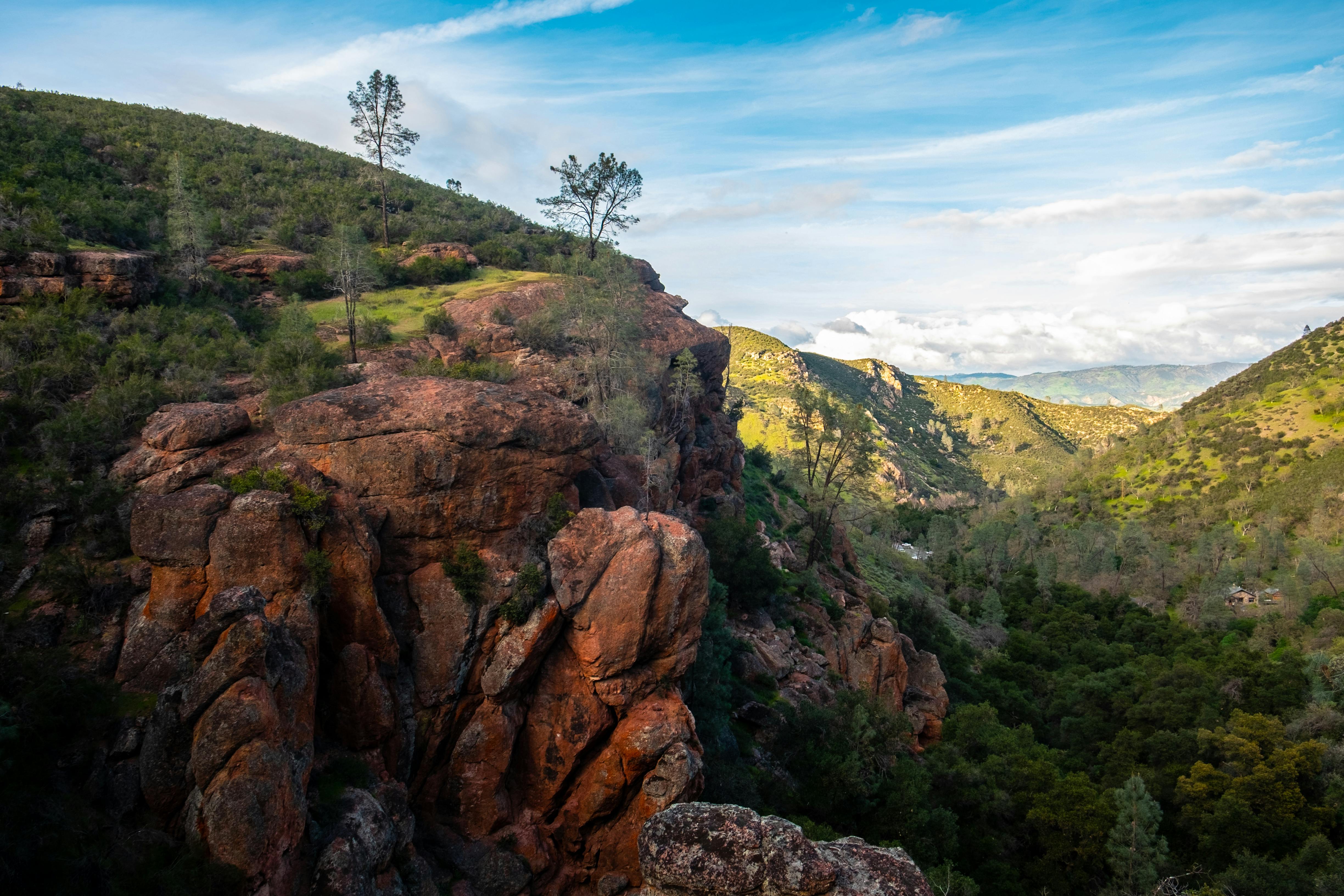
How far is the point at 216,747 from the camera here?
11273 mm

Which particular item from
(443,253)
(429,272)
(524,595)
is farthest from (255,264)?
(524,595)

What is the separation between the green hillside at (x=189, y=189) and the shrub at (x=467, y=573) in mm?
21166

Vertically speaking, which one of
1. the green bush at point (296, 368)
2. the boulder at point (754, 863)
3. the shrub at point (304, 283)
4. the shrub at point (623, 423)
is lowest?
the boulder at point (754, 863)

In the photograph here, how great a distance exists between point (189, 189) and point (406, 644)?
1541 inches

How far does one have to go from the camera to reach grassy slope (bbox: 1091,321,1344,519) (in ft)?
379

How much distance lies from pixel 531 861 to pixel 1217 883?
30.9 meters

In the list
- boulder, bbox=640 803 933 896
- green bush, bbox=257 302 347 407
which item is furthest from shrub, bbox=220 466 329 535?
boulder, bbox=640 803 933 896

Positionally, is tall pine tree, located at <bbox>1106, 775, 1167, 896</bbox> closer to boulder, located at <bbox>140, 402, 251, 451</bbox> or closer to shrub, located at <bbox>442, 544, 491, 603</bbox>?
shrub, located at <bbox>442, 544, 491, 603</bbox>

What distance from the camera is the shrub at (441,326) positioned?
103ft

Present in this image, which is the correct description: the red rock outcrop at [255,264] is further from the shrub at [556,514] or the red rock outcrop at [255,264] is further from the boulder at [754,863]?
the boulder at [754,863]

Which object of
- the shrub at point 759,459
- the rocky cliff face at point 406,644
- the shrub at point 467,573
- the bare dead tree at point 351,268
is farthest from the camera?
the shrub at point 759,459

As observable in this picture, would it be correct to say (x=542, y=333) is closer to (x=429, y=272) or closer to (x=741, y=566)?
(x=429, y=272)

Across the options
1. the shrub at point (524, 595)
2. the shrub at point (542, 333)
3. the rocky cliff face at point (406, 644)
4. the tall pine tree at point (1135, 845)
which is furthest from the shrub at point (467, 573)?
the tall pine tree at point (1135, 845)

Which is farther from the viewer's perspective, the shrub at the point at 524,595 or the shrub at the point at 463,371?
the shrub at the point at 463,371
